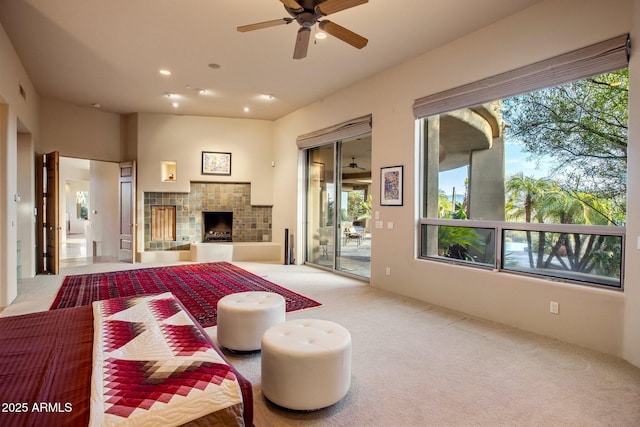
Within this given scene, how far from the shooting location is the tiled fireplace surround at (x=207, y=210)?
8133 millimetres

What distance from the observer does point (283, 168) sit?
8.26 metres

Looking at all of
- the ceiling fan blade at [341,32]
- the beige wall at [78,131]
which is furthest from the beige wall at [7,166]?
the ceiling fan blade at [341,32]

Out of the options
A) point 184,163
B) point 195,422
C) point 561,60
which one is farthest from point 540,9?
point 184,163

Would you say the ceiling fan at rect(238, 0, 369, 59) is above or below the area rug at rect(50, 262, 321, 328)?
above

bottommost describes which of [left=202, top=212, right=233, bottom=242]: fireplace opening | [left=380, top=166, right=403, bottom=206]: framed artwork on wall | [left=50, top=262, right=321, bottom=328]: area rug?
[left=50, top=262, right=321, bottom=328]: area rug

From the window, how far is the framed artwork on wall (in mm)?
476

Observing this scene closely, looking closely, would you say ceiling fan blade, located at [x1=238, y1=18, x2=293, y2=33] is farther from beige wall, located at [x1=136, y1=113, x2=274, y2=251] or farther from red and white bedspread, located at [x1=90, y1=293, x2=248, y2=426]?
beige wall, located at [x1=136, y1=113, x2=274, y2=251]

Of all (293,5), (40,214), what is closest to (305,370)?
(293,5)

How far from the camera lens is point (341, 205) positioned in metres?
6.79

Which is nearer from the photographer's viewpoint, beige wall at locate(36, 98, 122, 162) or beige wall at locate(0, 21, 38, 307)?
beige wall at locate(0, 21, 38, 307)

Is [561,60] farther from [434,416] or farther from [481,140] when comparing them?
[434,416]

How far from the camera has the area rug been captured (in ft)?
14.8

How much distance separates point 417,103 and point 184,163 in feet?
18.4

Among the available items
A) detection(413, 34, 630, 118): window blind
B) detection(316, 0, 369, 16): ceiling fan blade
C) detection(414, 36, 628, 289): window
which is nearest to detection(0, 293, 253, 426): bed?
detection(316, 0, 369, 16): ceiling fan blade
